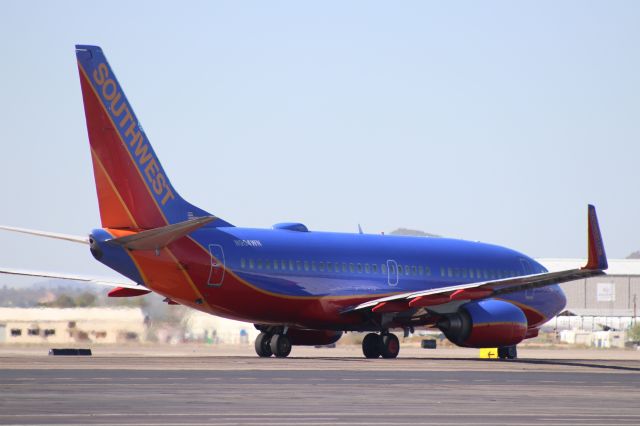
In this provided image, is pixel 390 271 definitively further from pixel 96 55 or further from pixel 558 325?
pixel 558 325

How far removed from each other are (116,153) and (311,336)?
35.0 ft

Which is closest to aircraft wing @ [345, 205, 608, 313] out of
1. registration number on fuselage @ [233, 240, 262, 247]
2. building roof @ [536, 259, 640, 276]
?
registration number on fuselage @ [233, 240, 262, 247]

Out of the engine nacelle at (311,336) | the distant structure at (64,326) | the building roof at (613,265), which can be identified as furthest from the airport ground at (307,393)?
the building roof at (613,265)

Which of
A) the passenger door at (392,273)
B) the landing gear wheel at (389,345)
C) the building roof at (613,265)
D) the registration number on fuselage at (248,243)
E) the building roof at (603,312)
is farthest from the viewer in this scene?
the building roof at (603,312)

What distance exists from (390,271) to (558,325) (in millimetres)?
64722

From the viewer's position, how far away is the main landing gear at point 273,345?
139ft

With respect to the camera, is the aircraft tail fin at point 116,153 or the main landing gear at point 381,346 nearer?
the aircraft tail fin at point 116,153

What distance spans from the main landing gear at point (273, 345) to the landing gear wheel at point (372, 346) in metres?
2.74

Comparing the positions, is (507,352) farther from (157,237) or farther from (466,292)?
(157,237)

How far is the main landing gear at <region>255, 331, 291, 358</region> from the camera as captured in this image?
42.5 meters

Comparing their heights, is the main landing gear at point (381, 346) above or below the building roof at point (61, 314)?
below

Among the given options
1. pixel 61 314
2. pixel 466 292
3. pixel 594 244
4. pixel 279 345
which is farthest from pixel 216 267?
pixel 61 314

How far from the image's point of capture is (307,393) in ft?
77.5

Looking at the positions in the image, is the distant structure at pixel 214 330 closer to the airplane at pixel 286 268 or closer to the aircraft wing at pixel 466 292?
the airplane at pixel 286 268
